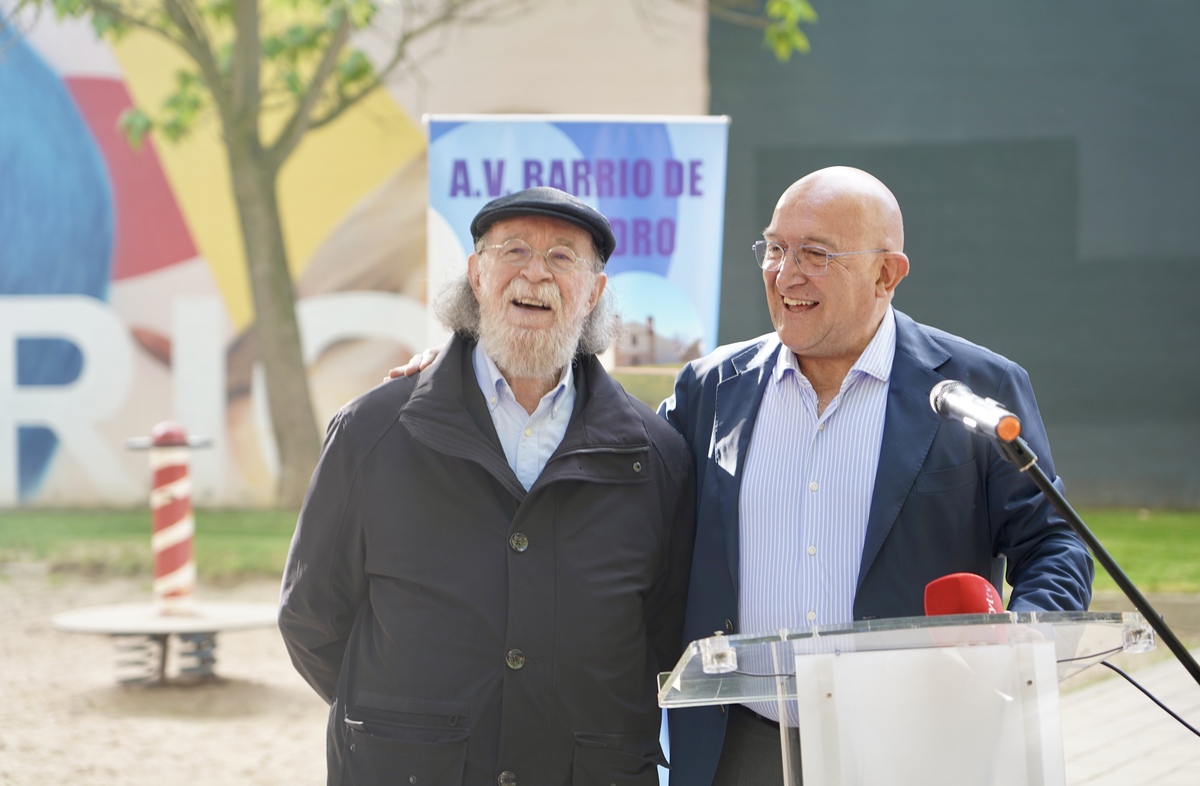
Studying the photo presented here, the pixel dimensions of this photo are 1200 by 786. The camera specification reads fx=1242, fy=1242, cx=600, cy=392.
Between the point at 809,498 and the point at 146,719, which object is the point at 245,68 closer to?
the point at 146,719

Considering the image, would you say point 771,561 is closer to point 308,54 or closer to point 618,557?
point 618,557

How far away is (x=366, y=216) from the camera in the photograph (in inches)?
465

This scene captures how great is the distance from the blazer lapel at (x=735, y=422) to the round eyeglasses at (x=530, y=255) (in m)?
0.49

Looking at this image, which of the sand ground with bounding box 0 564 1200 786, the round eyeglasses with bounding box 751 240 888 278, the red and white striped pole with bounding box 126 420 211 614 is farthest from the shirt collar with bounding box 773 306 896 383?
the red and white striped pole with bounding box 126 420 211 614

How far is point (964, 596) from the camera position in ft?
6.68

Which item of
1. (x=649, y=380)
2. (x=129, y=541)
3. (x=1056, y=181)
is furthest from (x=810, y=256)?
(x=129, y=541)

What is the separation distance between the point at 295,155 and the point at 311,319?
1.58m

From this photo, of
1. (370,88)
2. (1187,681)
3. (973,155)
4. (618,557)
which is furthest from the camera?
(973,155)

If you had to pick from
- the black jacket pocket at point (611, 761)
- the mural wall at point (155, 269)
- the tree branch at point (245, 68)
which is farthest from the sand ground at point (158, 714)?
the tree branch at point (245, 68)

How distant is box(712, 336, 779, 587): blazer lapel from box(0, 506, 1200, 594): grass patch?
649 centimetres

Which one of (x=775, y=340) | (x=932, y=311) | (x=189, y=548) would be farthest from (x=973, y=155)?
(x=775, y=340)

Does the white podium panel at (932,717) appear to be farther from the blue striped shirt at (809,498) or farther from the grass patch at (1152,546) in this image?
the grass patch at (1152,546)

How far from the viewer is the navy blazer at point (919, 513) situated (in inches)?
102

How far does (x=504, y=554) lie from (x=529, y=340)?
492 millimetres
